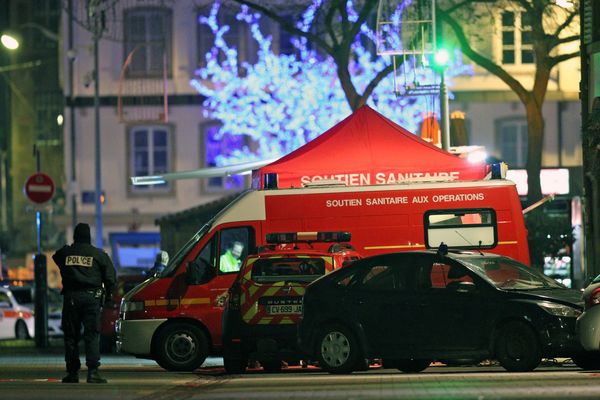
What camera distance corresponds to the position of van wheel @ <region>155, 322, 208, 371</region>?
65.4 feet

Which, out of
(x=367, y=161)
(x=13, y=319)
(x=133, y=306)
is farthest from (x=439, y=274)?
(x=13, y=319)

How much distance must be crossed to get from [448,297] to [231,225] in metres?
4.35

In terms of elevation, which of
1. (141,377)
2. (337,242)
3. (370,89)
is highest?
(370,89)

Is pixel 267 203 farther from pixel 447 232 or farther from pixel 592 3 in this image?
pixel 592 3

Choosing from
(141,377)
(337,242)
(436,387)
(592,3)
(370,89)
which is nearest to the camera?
(436,387)

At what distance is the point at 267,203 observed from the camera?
20.6 meters

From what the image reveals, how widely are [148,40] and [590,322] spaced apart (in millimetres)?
34159

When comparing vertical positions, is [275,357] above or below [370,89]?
below

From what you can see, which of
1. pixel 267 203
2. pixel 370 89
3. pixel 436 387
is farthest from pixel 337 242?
pixel 370 89

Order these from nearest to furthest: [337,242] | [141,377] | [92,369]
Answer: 1. [92,369]
2. [141,377]
3. [337,242]

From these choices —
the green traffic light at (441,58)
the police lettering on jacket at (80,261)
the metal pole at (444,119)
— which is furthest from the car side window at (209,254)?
the green traffic light at (441,58)

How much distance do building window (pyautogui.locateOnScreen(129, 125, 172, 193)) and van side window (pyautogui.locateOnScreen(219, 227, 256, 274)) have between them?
94.1 feet

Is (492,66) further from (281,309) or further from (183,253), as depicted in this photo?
(281,309)

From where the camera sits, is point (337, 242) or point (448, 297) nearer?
point (448, 297)
